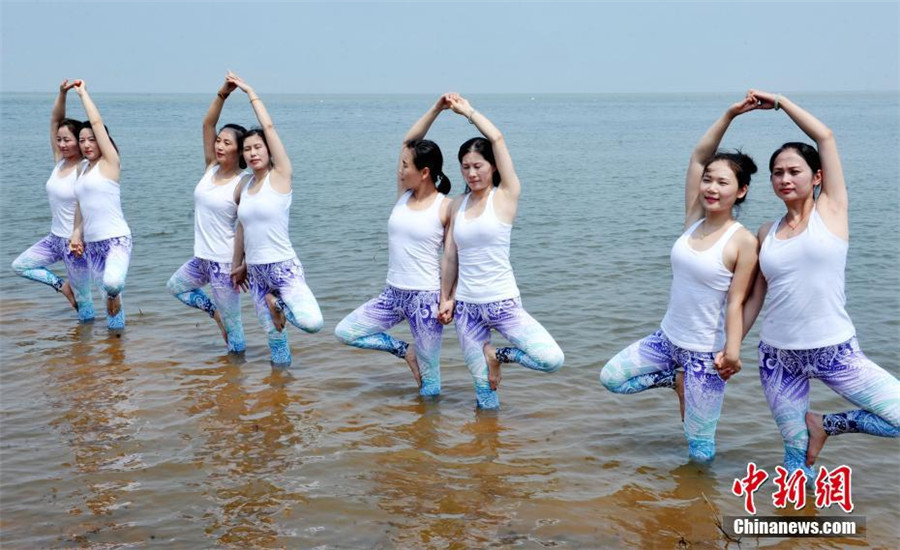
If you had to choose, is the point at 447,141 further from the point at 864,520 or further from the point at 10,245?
the point at 864,520

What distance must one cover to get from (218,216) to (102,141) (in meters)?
1.83

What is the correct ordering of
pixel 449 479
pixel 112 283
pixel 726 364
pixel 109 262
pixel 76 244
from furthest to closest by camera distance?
pixel 76 244
pixel 109 262
pixel 112 283
pixel 449 479
pixel 726 364

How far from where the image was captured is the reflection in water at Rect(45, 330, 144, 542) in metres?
6.29

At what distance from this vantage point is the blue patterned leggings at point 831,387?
5746 millimetres

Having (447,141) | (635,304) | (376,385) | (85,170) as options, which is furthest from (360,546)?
(447,141)

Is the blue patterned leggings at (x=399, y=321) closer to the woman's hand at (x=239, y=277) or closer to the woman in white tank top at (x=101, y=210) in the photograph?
the woman's hand at (x=239, y=277)

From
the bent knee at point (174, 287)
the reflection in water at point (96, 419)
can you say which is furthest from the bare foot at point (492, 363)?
the bent knee at point (174, 287)

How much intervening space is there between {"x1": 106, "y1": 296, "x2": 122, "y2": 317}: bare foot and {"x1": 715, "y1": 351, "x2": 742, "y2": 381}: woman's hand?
6.84m

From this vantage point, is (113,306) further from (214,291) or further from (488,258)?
(488,258)

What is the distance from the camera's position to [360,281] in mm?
13438

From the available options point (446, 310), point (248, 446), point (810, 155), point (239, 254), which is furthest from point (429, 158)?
point (810, 155)

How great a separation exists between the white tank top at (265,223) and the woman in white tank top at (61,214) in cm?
268

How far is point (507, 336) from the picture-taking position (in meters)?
7.38

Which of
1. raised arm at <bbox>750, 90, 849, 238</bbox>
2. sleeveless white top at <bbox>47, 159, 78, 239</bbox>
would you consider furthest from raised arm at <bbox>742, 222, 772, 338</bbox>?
sleeveless white top at <bbox>47, 159, 78, 239</bbox>
